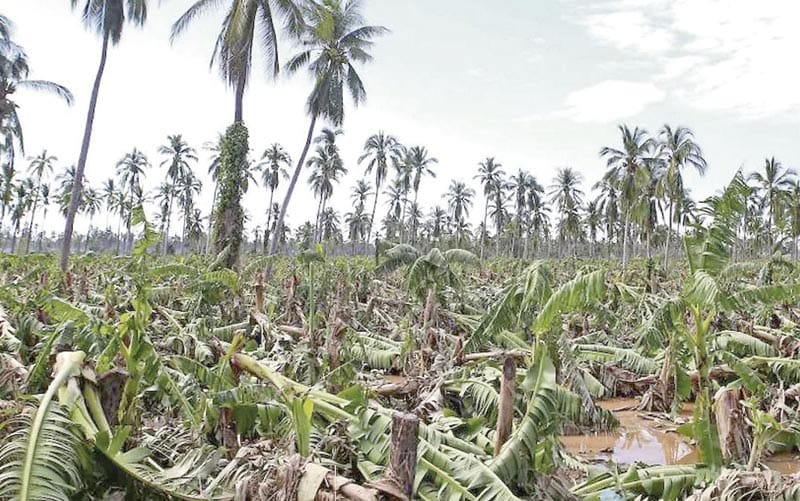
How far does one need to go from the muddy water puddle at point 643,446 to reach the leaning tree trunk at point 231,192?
13.0m

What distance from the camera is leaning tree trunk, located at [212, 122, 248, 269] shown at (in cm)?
1788

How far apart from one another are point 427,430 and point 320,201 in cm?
4244

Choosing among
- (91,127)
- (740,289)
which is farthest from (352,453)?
(91,127)

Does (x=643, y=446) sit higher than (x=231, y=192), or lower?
lower

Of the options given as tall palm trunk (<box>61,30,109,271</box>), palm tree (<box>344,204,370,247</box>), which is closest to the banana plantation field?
tall palm trunk (<box>61,30,109,271</box>)

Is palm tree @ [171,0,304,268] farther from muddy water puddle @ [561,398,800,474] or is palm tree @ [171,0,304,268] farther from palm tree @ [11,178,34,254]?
palm tree @ [11,178,34,254]

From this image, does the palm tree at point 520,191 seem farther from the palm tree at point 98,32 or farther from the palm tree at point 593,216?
the palm tree at point 98,32

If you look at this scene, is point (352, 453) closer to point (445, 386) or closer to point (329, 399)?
point (329, 399)

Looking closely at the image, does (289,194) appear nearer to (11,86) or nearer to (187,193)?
(11,86)

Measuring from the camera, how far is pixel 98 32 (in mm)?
21438

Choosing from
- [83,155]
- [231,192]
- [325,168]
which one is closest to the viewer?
[231,192]

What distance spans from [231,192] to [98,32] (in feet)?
29.9

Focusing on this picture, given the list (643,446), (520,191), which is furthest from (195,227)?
(643,446)

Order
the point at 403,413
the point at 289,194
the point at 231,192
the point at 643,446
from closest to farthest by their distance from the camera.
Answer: the point at 403,413 → the point at 643,446 → the point at 231,192 → the point at 289,194
